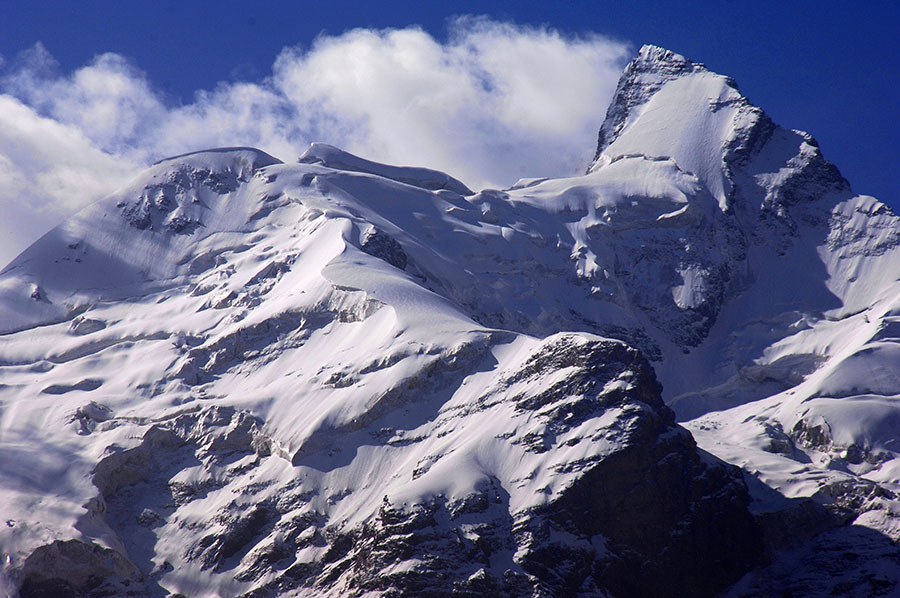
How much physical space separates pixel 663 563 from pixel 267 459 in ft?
148

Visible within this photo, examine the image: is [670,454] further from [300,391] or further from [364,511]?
[300,391]

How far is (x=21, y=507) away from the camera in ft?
454

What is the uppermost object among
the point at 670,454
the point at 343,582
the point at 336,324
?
the point at 336,324

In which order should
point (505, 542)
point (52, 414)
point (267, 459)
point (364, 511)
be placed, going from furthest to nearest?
point (52, 414) → point (267, 459) → point (364, 511) → point (505, 542)

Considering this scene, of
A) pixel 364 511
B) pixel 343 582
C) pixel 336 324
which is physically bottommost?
pixel 343 582

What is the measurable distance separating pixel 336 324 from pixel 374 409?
24974mm

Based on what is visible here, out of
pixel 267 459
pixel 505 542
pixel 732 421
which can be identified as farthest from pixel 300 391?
pixel 732 421

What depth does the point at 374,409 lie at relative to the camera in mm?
148375

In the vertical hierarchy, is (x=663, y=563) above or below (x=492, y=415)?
below

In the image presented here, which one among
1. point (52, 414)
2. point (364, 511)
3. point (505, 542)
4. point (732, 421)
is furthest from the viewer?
point (732, 421)

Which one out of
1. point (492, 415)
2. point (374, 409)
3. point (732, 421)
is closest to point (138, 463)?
point (374, 409)

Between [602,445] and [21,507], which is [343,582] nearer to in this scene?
[602,445]

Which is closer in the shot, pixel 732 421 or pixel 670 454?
pixel 670 454

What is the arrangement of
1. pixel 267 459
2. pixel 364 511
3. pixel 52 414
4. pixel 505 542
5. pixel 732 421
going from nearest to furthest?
1. pixel 505 542
2. pixel 364 511
3. pixel 267 459
4. pixel 52 414
5. pixel 732 421
